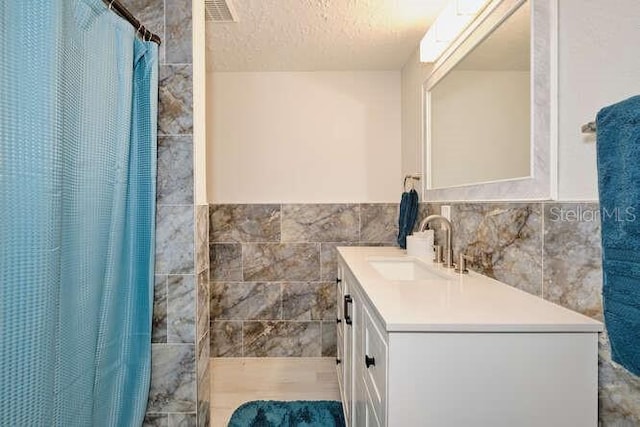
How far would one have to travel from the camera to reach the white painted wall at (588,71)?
2.76ft

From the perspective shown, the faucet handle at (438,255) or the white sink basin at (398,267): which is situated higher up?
the faucet handle at (438,255)

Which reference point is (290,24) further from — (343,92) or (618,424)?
(618,424)

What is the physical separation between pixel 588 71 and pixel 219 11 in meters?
1.76

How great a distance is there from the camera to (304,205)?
2.69 meters

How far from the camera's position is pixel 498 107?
1356 millimetres

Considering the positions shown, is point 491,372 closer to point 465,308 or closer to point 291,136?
point 465,308

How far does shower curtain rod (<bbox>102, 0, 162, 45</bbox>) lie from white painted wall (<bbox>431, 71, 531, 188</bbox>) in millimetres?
1418

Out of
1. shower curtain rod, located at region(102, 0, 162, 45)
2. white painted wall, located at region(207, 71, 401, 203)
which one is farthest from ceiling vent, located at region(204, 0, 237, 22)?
white painted wall, located at region(207, 71, 401, 203)

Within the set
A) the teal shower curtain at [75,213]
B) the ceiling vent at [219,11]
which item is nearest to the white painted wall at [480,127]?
the ceiling vent at [219,11]

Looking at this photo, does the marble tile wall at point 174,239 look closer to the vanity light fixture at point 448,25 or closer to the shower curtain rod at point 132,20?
the shower curtain rod at point 132,20

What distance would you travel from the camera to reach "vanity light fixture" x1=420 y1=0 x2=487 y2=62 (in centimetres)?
150

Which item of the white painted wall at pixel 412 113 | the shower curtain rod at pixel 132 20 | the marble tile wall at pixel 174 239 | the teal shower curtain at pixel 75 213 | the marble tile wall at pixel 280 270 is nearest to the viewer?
the teal shower curtain at pixel 75 213

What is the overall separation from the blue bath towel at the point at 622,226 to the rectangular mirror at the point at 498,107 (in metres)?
0.36

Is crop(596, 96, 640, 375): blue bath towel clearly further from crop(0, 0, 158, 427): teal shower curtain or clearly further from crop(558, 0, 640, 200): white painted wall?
crop(0, 0, 158, 427): teal shower curtain
